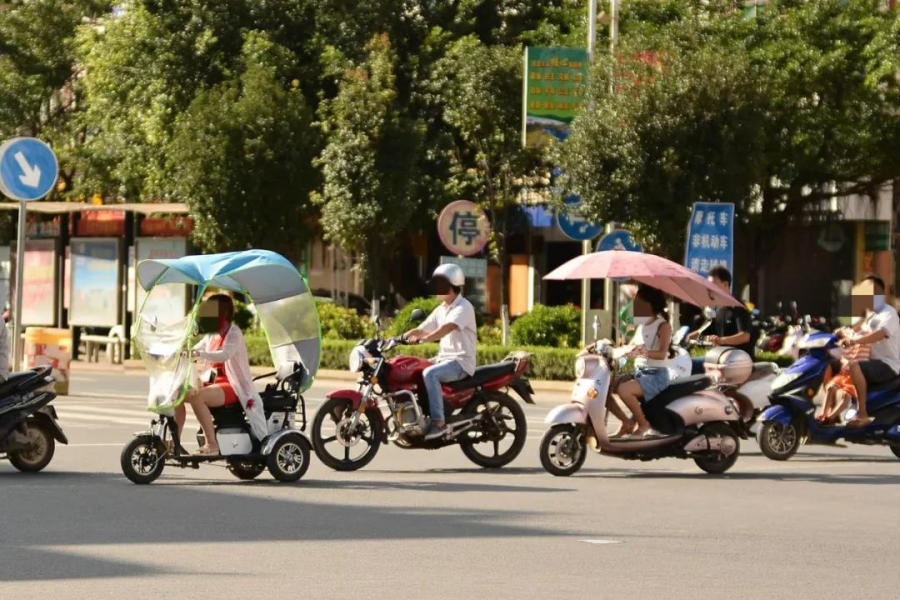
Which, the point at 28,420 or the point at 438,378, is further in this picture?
the point at 438,378

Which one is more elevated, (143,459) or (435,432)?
(435,432)

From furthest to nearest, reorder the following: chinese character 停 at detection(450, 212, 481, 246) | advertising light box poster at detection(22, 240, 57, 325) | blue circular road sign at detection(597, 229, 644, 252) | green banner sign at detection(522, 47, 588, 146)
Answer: advertising light box poster at detection(22, 240, 57, 325), chinese character 停 at detection(450, 212, 481, 246), green banner sign at detection(522, 47, 588, 146), blue circular road sign at detection(597, 229, 644, 252)

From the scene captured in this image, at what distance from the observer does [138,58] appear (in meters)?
42.1

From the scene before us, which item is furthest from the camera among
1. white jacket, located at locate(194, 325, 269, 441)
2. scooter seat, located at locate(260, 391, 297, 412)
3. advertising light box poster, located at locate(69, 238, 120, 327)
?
advertising light box poster, located at locate(69, 238, 120, 327)

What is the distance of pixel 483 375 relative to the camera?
50.7 ft

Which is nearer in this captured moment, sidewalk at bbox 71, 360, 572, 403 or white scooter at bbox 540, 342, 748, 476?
white scooter at bbox 540, 342, 748, 476

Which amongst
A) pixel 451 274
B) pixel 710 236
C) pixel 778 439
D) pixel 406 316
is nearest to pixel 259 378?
pixel 451 274

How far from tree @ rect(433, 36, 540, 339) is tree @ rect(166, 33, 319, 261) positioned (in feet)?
10.7

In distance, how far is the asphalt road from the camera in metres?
8.99

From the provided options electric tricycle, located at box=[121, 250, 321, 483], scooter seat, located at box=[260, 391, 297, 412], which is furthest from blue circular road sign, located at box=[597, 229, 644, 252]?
scooter seat, located at box=[260, 391, 297, 412]

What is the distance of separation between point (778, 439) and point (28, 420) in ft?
22.0

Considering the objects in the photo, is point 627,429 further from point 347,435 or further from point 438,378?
point 347,435

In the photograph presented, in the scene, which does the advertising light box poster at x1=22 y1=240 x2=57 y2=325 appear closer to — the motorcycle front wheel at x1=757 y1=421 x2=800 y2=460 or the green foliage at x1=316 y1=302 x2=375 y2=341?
the green foliage at x1=316 y1=302 x2=375 y2=341

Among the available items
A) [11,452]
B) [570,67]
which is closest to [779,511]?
[11,452]
